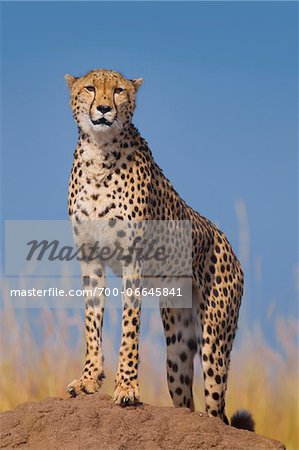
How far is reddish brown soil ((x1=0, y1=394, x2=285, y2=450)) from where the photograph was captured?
510 cm

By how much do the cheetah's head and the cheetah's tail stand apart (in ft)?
6.42

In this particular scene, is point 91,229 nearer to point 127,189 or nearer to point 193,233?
point 127,189

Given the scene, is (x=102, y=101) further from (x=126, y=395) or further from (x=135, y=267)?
(x=126, y=395)

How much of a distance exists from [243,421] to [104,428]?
1.26m

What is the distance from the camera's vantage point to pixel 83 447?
4996mm

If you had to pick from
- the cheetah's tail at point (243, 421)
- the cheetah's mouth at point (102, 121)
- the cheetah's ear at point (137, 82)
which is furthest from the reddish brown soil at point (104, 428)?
the cheetah's ear at point (137, 82)

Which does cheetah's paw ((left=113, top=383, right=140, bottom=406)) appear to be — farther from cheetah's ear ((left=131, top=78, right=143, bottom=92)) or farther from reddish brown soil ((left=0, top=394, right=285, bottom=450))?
cheetah's ear ((left=131, top=78, right=143, bottom=92))

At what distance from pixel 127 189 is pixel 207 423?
142 cm

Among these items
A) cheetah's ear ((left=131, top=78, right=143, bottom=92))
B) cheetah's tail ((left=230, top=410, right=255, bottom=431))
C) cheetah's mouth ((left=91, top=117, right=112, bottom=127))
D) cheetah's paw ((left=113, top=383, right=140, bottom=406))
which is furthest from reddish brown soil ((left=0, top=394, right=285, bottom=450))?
cheetah's ear ((left=131, top=78, right=143, bottom=92))

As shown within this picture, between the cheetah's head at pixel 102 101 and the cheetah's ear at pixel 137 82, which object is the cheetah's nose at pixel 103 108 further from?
the cheetah's ear at pixel 137 82

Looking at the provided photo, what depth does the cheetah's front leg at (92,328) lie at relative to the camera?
549 centimetres

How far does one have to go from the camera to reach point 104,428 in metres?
5.14

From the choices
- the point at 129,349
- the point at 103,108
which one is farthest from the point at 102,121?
the point at 129,349

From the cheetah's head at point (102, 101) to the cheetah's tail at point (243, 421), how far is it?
1.96 m
